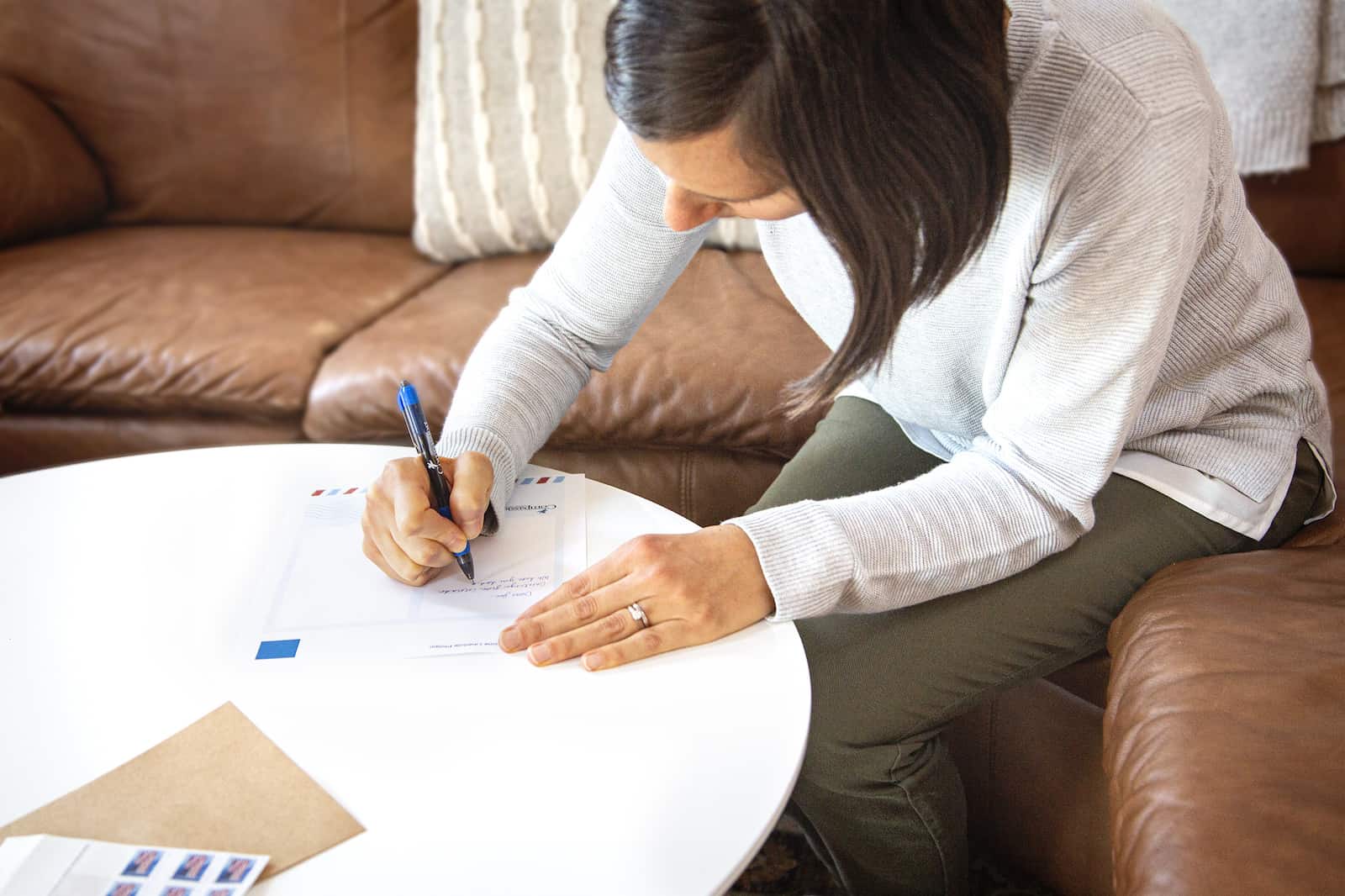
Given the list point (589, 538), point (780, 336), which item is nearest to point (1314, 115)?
point (780, 336)

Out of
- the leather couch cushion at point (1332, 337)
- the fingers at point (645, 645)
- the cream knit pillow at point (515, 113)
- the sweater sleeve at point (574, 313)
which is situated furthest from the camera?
the cream knit pillow at point (515, 113)

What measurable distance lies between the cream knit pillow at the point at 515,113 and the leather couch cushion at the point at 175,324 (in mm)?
201

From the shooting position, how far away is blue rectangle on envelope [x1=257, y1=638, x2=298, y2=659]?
2.61ft

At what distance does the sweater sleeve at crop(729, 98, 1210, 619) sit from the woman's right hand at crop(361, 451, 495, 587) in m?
0.23

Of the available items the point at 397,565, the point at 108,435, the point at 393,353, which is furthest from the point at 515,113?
the point at 397,565

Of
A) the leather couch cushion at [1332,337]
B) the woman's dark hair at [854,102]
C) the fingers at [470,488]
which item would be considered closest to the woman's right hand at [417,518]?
the fingers at [470,488]

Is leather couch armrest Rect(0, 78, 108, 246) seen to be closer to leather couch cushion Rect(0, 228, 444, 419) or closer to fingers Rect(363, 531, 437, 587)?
leather couch cushion Rect(0, 228, 444, 419)

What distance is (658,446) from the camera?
1.61 meters

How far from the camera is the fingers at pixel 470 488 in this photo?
0.89 meters

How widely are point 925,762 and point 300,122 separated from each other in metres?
1.66

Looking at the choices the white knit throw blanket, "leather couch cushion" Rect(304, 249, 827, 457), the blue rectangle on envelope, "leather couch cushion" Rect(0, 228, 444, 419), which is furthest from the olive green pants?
"leather couch cushion" Rect(0, 228, 444, 419)

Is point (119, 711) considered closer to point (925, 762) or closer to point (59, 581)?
→ point (59, 581)

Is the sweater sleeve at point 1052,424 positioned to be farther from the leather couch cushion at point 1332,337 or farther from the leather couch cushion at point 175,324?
the leather couch cushion at point 175,324

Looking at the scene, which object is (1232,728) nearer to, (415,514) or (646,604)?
(646,604)
